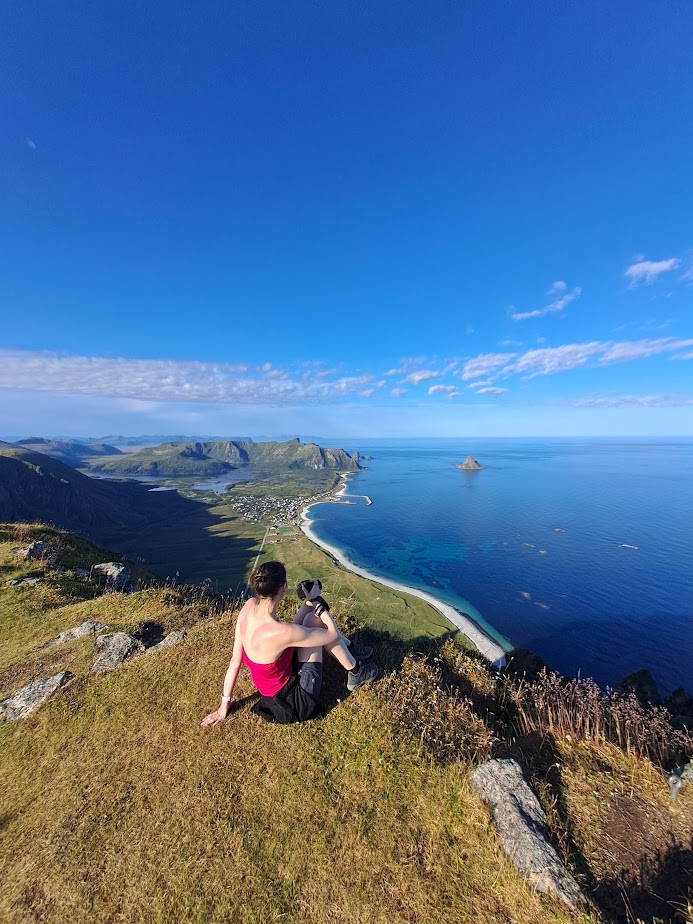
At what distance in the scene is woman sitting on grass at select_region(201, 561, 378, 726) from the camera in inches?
237

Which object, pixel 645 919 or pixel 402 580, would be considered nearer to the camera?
pixel 645 919

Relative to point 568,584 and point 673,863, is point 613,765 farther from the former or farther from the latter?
point 568,584

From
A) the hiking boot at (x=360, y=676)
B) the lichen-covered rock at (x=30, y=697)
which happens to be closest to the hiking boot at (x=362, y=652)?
the hiking boot at (x=360, y=676)

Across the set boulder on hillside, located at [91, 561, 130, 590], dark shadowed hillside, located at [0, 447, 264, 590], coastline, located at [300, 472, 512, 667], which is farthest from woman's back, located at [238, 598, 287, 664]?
dark shadowed hillside, located at [0, 447, 264, 590]

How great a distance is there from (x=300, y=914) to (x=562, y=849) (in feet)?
11.5

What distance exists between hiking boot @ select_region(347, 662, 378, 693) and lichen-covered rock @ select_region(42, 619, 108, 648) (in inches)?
307

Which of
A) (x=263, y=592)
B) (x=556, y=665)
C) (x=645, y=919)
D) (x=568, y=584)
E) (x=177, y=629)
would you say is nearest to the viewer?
(x=645, y=919)

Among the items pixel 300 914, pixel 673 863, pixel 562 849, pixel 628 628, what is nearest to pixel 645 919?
pixel 562 849

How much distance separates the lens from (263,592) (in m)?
6.03

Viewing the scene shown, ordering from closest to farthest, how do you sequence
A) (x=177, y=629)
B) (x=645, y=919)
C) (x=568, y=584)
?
1. (x=645, y=919)
2. (x=177, y=629)
3. (x=568, y=584)

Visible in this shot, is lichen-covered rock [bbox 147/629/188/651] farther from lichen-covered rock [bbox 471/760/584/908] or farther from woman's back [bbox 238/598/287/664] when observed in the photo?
lichen-covered rock [bbox 471/760/584/908]

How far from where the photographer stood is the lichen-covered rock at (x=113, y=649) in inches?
328

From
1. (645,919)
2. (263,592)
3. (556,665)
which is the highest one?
(263,592)

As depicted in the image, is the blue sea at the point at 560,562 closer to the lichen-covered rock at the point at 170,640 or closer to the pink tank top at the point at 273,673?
the lichen-covered rock at the point at 170,640
